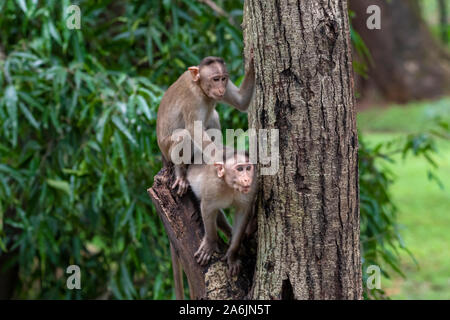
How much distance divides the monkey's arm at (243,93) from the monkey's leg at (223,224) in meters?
0.78

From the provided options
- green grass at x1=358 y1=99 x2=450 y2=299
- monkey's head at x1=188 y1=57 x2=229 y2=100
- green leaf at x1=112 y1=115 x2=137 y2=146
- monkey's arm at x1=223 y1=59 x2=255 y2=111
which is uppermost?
monkey's head at x1=188 y1=57 x2=229 y2=100

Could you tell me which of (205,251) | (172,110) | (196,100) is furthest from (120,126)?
(205,251)

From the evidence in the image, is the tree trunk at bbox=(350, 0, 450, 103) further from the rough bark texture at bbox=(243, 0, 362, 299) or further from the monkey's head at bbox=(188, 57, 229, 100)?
the rough bark texture at bbox=(243, 0, 362, 299)

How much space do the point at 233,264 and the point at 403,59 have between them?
54.4 ft

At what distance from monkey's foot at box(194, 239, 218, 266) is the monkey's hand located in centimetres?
11

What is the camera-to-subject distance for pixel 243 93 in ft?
13.2

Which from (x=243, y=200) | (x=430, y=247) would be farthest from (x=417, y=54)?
(x=243, y=200)

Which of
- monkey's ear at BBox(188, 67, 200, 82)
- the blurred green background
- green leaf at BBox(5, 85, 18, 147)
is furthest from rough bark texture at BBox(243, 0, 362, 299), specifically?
green leaf at BBox(5, 85, 18, 147)

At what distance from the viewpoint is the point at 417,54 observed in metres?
18.9

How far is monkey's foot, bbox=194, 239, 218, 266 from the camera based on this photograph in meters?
3.60

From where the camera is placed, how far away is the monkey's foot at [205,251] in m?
3.60

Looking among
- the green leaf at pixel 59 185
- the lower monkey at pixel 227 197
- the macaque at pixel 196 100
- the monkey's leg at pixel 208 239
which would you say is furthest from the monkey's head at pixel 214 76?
the green leaf at pixel 59 185

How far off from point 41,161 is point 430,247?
5974 mm

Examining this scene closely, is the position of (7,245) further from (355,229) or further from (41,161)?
(355,229)
